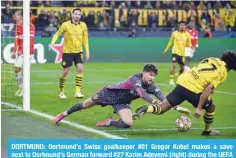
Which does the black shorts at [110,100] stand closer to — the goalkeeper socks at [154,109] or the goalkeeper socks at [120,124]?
the goalkeeper socks at [120,124]

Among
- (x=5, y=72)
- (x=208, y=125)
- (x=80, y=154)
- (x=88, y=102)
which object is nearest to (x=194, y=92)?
(x=208, y=125)

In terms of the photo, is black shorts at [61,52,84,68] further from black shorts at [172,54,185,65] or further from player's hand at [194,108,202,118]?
player's hand at [194,108,202,118]

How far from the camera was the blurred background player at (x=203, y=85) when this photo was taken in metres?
11.8

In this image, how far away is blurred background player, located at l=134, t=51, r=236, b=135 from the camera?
1175cm

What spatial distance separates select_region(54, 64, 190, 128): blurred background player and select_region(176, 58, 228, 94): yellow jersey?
67 centimetres

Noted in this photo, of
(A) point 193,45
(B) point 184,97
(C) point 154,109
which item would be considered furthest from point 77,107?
(A) point 193,45

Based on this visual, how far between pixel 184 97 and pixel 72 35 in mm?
6923

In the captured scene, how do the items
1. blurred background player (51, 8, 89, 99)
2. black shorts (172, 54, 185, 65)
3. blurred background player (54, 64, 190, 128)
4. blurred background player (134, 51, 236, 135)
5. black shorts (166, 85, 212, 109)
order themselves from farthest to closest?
black shorts (172, 54, 185, 65)
blurred background player (51, 8, 89, 99)
blurred background player (54, 64, 190, 128)
black shorts (166, 85, 212, 109)
blurred background player (134, 51, 236, 135)

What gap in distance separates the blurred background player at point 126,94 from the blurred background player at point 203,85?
1.22 feet

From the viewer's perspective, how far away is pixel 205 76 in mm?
11828

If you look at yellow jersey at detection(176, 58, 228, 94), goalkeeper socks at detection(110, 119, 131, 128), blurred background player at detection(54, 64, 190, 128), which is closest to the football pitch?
goalkeeper socks at detection(110, 119, 131, 128)

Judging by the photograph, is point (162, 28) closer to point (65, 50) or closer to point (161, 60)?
point (161, 60)

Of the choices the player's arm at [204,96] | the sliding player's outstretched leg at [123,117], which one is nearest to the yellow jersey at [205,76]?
the player's arm at [204,96]

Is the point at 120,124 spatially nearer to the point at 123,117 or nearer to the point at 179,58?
the point at 123,117
